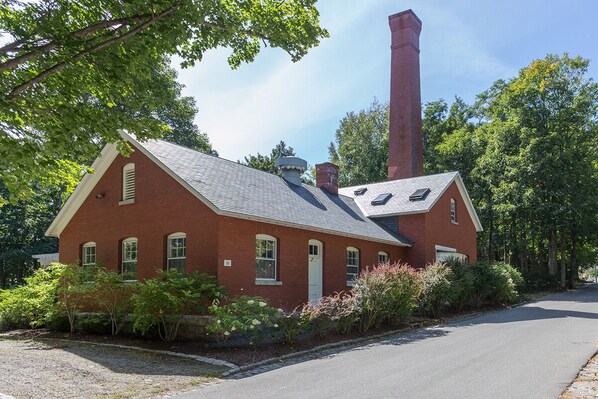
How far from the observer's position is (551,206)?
33.2 meters

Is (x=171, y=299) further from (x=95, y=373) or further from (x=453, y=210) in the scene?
(x=453, y=210)

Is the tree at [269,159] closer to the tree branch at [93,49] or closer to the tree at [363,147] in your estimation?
the tree at [363,147]

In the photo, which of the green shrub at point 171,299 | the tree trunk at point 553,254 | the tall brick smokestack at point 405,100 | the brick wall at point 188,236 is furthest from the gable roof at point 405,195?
the tree trunk at point 553,254

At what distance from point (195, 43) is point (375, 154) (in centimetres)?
3801

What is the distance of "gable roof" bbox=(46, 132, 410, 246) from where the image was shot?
45.7 ft

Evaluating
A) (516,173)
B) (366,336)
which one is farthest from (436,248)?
(516,173)

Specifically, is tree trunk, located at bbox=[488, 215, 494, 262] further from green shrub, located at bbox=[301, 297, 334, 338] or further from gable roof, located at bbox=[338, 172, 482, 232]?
green shrub, located at bbox=[301, 297, 334, 338]

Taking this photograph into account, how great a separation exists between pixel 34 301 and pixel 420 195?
1655cm

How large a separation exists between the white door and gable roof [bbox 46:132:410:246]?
910 mm

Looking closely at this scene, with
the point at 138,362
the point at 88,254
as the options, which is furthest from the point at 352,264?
the point at 138,362

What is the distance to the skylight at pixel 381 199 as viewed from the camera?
2398 centimetres

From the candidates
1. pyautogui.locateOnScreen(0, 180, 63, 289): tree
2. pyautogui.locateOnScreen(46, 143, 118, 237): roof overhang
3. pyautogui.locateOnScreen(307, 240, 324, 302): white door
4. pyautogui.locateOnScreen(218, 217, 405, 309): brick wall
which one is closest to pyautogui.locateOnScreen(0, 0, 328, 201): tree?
pyautogui.locateOnScreen(218, 217, 405, 309): brick wall

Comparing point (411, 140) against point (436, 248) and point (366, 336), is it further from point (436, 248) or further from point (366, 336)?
point (366, 336)

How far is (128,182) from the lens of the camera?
16.5m
